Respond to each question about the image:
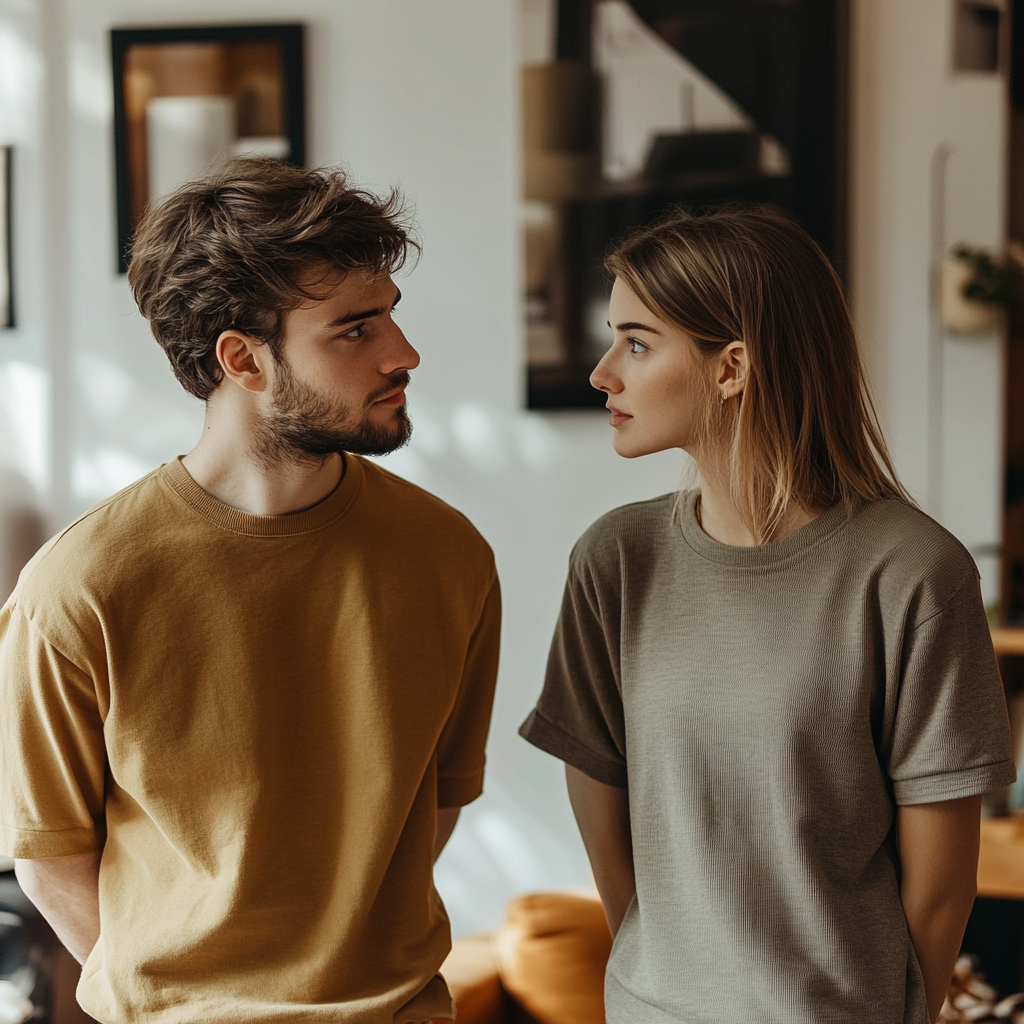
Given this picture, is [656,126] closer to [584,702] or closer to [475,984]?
[584,702]

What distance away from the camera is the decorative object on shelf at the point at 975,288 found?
2330 mm

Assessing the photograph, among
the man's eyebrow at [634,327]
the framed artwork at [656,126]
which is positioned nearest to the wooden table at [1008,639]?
the framed artwork at [656,126]

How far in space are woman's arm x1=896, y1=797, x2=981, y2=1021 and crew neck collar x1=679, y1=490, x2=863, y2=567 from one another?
1.01 feet

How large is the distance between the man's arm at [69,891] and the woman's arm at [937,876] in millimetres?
942

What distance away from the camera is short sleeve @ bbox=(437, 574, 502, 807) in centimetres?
147

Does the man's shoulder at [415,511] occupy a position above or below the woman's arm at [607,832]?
above

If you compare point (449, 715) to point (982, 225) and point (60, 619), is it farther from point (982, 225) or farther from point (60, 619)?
point (982, 225)

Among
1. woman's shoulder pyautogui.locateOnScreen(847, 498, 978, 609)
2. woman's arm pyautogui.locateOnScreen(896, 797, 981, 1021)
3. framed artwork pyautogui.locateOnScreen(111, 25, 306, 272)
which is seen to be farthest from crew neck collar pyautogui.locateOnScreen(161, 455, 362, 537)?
framed artwork pyautogui.locateOnScreen(111, 25, 306, 272)

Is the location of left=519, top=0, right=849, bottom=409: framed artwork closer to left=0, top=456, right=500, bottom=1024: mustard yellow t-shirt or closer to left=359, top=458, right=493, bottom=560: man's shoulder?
left=359, top=458, right=493, bottom=560: man's shoulder

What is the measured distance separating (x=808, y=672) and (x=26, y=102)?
2254 millimetres

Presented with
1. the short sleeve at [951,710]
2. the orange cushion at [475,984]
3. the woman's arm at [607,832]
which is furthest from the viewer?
the orange cushion at [475,984]

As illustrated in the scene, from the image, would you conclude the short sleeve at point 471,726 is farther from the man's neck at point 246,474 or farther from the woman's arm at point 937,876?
the woman's arm at point 937,876

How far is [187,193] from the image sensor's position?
1.29 meters

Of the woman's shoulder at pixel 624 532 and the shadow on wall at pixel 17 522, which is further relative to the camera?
the shadow on wall at pixel 17 522
